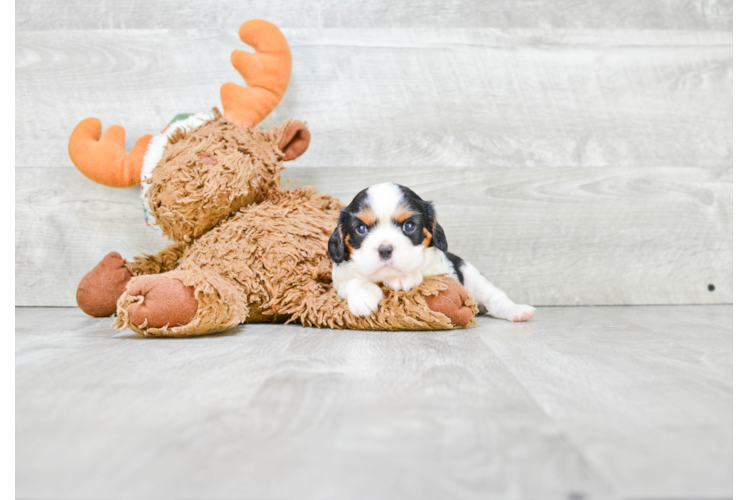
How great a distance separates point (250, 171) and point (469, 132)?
2.70 feet

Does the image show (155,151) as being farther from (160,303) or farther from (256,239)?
(160,303)

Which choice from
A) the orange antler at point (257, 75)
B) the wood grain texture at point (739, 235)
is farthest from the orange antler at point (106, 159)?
the wood grain texture at point (739, 235)

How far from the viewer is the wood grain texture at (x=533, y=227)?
204cm

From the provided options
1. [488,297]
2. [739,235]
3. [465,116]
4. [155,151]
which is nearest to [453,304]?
[488,297]

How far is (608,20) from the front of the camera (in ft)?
6.81

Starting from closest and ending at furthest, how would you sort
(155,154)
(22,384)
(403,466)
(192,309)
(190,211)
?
(403,466)
(22,384)
(192,309)
(190,211)
(155,154)

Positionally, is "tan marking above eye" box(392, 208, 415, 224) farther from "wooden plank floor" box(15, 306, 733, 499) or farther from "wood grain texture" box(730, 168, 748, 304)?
"wood grain texture" box(730, 168, 748, 304)

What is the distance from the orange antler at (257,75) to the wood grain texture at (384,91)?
0.83 ft

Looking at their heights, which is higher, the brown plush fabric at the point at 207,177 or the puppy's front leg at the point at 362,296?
the brown plush fabric at the point at 207,177

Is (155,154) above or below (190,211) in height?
above

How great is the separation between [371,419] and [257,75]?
1.29 meters

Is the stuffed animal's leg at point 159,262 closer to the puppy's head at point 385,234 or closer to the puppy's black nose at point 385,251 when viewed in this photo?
the puppy's head at point 385,234

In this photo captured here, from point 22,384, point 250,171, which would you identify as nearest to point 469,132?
point 250,171

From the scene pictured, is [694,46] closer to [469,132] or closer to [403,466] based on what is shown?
[469,132]
